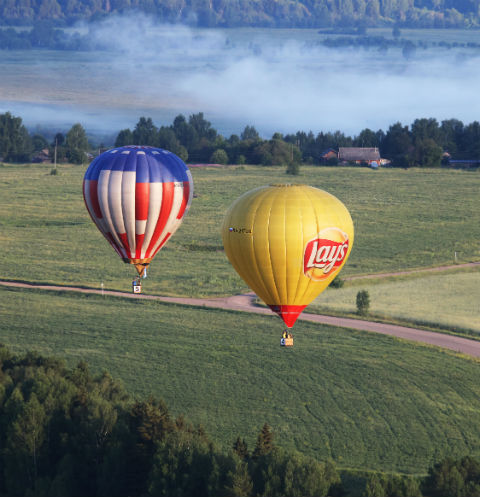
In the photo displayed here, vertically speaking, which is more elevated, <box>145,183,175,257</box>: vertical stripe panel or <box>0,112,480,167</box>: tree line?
<box>0,112,480,167</box>: tree line

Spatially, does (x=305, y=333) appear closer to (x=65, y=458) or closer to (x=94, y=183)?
(x=94, y=183)

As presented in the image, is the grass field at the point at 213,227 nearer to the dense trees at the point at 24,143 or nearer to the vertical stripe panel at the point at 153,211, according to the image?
the dense trees at the point at 24,143

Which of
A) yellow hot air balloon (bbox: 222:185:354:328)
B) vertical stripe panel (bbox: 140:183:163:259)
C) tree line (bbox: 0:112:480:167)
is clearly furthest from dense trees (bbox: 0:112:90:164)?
yellow hot air balloon (bbox: 222:185:354:328)

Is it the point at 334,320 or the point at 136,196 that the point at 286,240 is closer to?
the point at 136,196

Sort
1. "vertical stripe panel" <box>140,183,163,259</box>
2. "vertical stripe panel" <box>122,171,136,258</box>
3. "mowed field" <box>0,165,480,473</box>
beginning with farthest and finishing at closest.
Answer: "vertical stripe panel" <box>140,183,163,259</box> < "vertical stripe panel" <box>122,171,136,258</box> < "mowed field" <box>0,165,480,473</box>

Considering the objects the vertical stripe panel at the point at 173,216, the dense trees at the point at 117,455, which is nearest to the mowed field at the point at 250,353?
the dense trees at the point at 117,455

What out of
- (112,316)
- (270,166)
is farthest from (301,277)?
(270,166)

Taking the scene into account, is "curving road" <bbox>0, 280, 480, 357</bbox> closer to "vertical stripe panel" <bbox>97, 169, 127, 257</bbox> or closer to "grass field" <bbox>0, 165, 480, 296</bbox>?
"grass field" <bbox>0, 165, 480, 296</bbox>
